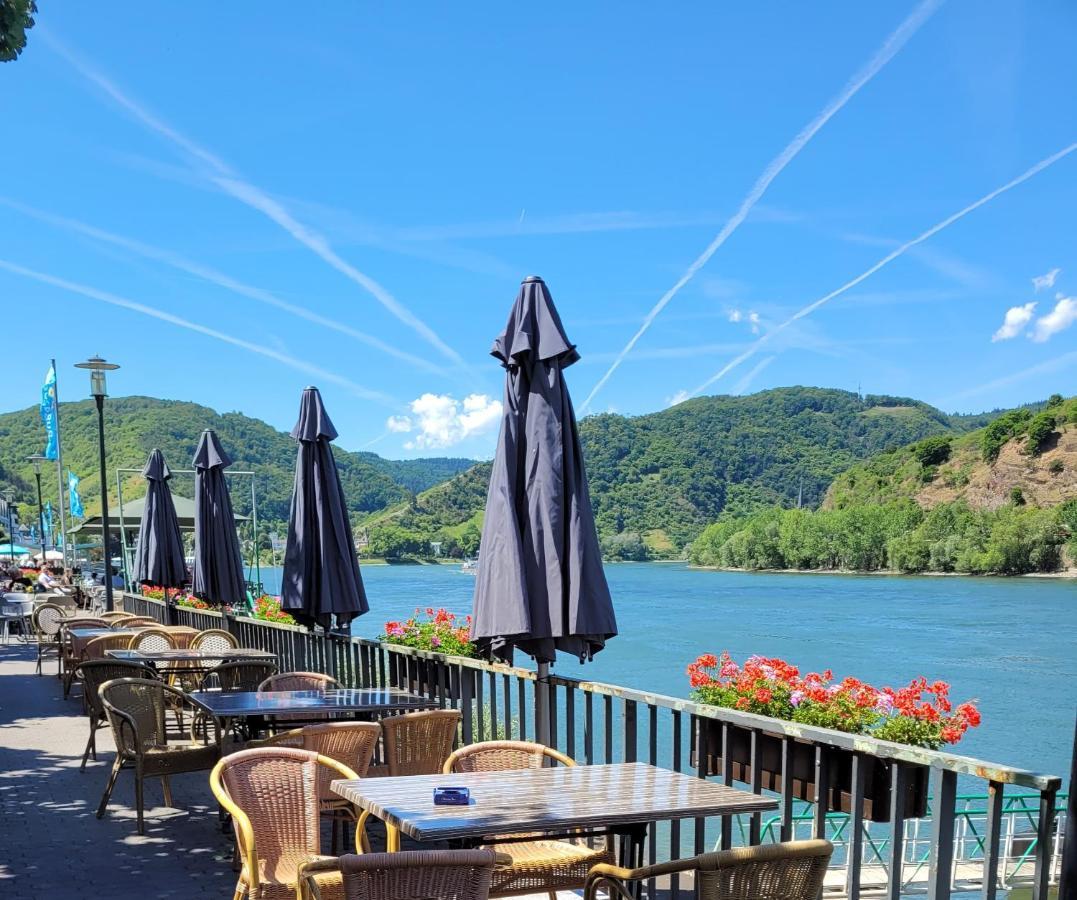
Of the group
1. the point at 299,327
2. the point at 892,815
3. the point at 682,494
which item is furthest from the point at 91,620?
the point at 299,327

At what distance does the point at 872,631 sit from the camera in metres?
56.2

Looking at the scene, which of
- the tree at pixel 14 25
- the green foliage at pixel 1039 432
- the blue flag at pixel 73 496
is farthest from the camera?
the green foliage at pixel 1039 432

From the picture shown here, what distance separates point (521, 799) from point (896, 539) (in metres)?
76.9

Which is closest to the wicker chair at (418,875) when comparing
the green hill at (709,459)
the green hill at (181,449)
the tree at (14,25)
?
the tree at (14,25)

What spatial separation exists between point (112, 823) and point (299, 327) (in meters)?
142

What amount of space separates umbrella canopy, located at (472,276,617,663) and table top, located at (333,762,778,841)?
842mm

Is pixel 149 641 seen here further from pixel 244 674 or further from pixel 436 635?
pixel 436 635

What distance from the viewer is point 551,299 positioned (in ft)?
16.7

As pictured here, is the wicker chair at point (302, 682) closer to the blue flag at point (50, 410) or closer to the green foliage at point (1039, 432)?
the blue flag at point (50, 410)

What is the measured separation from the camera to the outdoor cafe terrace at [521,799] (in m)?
3.23

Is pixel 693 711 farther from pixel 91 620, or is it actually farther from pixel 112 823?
pixel 91 620

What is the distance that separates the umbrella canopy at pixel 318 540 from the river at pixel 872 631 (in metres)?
16.2

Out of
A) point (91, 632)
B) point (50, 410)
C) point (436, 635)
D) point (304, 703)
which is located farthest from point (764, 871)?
point (50, 410)

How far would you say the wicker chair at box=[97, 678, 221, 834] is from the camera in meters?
5.78
